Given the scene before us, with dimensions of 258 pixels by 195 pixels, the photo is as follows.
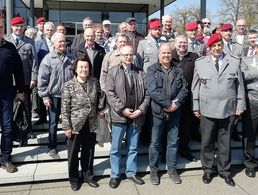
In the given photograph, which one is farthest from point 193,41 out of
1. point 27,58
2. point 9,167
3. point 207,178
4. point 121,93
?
point 9,167

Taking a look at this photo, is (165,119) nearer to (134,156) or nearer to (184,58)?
(134,156)

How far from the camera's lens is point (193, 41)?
18.9 feet

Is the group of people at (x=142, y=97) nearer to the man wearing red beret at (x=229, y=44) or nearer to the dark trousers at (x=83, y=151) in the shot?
the dark trousers at (x=83, y=151)

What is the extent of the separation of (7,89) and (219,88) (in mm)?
2984

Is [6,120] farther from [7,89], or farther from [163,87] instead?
[163,87]

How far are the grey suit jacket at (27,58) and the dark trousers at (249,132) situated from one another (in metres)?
3.38

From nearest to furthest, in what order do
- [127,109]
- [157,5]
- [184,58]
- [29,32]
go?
[127,109]
[184,58]
[29,32]
[157,5]

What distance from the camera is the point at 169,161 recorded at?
502 cm

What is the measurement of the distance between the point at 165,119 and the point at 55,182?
182cm

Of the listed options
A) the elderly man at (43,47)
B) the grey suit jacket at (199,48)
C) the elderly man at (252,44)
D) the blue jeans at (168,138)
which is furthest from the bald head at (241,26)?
the elderly man at (43,47)

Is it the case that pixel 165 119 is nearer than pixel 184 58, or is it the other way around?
pixel 165 119

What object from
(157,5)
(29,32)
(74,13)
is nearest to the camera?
(29,32)

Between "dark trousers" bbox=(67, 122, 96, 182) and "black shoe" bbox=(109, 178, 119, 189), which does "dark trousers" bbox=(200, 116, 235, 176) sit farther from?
"dark trousers" bbox=(67, 122, 96, 182)

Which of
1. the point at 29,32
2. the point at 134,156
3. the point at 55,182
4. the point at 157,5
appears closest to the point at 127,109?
the point at 134,156
